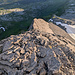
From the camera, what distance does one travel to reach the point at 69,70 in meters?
11.3

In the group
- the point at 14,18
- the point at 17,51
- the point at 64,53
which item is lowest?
the point at 14,18

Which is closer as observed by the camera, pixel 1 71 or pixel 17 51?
pixel 1 71

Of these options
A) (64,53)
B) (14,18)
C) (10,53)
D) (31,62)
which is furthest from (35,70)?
(14,18)

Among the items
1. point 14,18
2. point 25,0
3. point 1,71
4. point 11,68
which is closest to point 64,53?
point 11,68

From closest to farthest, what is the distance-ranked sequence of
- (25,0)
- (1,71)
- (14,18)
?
(1,71) < (14,18) < (25,0)

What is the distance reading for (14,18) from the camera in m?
78.8

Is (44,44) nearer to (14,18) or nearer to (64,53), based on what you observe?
(64,53)

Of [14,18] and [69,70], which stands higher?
[69,70]

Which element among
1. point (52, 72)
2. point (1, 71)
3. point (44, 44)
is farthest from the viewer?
point (44, 44)

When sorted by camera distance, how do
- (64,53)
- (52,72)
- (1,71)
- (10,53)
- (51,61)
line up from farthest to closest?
(64,53), (10,53), (51,61), (1,71), (52,72)

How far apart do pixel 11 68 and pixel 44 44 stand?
7617mm

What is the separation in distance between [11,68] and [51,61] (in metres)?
6.09

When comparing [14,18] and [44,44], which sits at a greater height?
[44,44]

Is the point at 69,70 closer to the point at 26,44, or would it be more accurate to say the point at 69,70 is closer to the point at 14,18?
the point at 26,44
